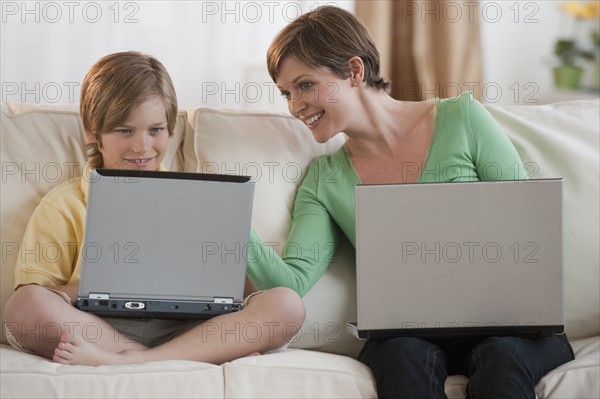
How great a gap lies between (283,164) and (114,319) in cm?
52

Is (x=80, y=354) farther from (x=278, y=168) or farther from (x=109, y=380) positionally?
(x=278, y=168)

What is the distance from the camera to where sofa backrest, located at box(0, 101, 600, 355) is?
178cm

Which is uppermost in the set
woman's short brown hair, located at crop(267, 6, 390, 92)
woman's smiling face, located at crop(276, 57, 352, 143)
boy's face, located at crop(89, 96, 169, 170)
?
woman's short brown hair, located at crop(267, 6, 390, 92)

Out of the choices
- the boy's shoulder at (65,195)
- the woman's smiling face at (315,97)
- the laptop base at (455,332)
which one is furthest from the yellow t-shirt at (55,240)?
the laptop base at (455,332)

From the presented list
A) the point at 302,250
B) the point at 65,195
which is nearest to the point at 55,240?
the point at 65,195

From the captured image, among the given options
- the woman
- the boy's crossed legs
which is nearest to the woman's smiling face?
the woman

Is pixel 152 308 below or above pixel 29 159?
below

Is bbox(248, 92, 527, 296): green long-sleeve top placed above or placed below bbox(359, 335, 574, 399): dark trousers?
above

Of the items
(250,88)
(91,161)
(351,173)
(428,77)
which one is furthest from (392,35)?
(91,161)

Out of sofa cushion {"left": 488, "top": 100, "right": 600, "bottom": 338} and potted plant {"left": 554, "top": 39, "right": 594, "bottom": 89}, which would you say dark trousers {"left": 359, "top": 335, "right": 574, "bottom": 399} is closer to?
sofa cushion {"left": 488, "top": 100, "right": 600, "bottom": 338}

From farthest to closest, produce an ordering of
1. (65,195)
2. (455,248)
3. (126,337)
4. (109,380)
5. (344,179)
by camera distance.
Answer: (344,179)
(65,195)
(126,337)
(455,248)
(109,380)

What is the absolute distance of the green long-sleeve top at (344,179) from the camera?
5.74 ft

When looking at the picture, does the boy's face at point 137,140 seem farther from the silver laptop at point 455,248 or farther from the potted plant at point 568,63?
the potted plant at point 568,63

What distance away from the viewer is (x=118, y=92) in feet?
5.80
